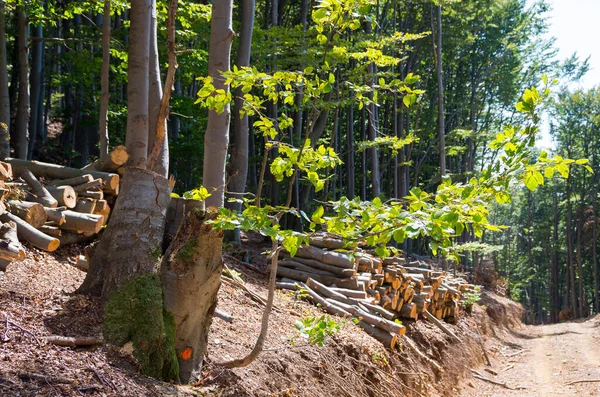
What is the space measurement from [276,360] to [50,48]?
22.9 m

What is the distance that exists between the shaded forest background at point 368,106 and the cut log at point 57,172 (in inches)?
89.7

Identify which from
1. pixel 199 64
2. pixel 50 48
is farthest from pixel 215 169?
pixel 50 48

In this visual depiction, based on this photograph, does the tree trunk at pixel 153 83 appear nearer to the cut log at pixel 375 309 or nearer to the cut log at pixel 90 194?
the cut log at pixel 90 194

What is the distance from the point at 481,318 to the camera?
754 inches

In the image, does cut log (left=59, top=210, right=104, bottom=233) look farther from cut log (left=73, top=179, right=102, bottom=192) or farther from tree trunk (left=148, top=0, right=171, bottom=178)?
tree trunk (left=148, top=0, right=171, bottom=178)

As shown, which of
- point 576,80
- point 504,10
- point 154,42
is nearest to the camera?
point 154,42

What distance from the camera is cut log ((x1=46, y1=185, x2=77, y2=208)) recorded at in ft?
24.4

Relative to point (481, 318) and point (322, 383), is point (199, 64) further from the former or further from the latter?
point (481, 318)

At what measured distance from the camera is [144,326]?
4406 mm

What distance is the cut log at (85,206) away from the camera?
7.64 m

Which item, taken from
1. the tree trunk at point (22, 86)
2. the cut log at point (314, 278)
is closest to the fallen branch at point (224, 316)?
the cut log at point (314, 278)

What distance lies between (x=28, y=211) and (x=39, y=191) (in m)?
0.81

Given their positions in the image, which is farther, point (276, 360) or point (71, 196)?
point (71, 196)

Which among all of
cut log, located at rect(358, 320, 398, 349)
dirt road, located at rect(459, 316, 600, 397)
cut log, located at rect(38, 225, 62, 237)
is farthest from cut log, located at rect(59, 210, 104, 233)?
dirt road, located at rect(459, 316, 600, 397)
